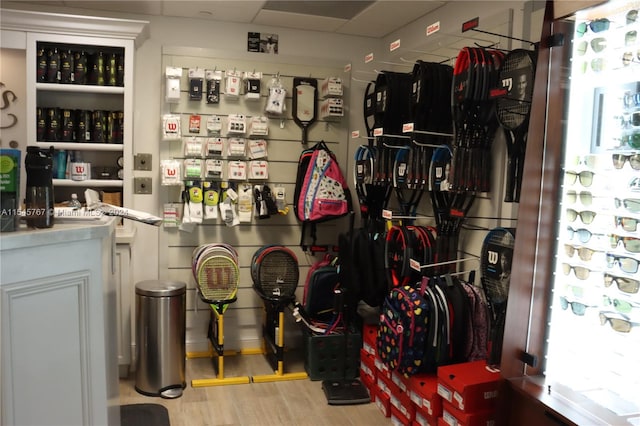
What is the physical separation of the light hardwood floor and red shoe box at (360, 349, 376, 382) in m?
0.21

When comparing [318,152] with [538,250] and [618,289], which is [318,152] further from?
[618,289]

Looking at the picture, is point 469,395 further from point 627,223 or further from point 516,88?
point 516,88

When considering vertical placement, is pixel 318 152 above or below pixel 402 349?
above

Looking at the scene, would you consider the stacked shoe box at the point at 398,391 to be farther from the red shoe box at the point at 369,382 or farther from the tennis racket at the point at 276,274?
the tennis racket at the point at 276,274

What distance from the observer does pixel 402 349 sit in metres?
2.88

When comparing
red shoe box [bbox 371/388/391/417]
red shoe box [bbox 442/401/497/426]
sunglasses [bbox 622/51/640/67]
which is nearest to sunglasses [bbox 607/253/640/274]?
sunglasses [bbox 622/51/640/67]

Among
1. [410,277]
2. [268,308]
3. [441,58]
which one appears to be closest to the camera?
[410,277]

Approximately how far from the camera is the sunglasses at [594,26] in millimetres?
2127

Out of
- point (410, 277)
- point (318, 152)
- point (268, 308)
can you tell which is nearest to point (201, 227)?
point (268, 308)

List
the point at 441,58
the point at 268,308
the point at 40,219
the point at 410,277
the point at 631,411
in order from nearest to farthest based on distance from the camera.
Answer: the point at 40,219
the point at 631,411
the point at 410,277
the point at 441,58
the point at 268,308

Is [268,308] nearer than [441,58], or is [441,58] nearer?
[441,58]

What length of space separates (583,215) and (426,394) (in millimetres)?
1210

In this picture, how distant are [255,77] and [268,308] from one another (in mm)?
1782

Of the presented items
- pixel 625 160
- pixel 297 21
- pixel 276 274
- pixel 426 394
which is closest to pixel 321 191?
pixel 276 274
